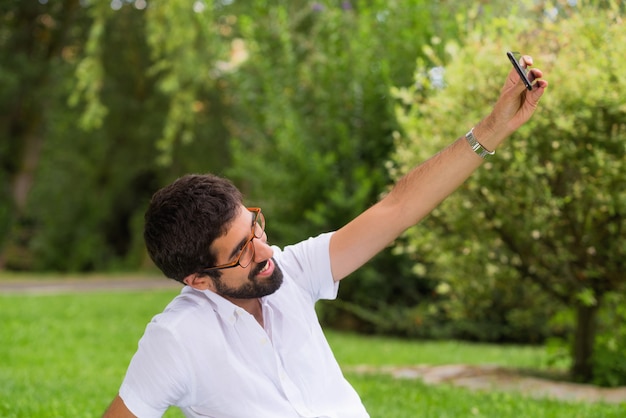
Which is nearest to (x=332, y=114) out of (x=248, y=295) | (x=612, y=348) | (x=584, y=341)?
(x=584, y=341)

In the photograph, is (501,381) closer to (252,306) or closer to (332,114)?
(252,306)

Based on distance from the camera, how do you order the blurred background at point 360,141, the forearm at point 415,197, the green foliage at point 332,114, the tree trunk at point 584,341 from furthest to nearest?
the green foliage at point 332,114
the tree trunk at point 584,341
the blurred background at point 360,141
the forearm at point 415,197

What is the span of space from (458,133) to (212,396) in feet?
14.1

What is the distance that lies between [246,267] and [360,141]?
30.2 ft

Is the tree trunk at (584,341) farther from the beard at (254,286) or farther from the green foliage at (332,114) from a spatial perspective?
the beard at (254,286)

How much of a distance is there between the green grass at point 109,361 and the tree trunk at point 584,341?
4.02ft

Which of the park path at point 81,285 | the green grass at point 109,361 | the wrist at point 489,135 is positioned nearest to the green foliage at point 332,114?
the green grass at point 109,361

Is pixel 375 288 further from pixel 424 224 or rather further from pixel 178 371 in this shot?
pixel 178 371

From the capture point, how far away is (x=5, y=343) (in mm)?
9383

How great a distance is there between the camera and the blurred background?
6258 millimetres

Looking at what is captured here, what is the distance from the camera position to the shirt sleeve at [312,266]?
3025 millimetres

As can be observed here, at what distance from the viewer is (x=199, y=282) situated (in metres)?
2.86

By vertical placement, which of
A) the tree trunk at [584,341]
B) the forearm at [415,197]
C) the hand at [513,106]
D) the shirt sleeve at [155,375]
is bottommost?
the tree trunk at [584,341]

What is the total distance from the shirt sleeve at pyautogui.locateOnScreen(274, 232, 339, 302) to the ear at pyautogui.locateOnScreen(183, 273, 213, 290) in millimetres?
276
